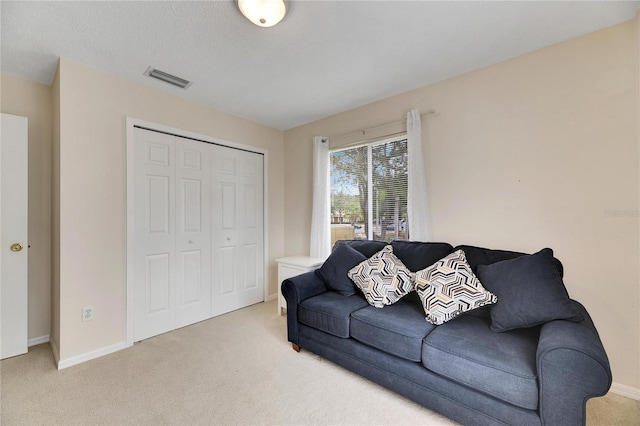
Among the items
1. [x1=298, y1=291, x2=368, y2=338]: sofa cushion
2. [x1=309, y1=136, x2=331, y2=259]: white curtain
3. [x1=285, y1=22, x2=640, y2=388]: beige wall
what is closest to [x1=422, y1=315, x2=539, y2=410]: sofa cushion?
[x1=298, y1=291, x2=368, y2=338]: sofa cushion

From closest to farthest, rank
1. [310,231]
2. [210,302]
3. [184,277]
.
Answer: [184,277], [210,302], [310,231]

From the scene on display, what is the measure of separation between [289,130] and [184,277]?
93.9 inches

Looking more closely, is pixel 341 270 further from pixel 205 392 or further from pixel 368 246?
pixel 205 392

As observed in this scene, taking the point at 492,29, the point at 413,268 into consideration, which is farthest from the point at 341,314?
the point at 492,29

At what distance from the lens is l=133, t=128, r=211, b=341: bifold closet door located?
8.52 ft

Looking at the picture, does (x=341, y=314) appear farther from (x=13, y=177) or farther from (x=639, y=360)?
(x=13, y=177)

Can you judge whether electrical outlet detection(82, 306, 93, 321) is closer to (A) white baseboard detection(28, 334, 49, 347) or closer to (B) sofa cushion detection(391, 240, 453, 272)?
(A) white baseboard detection(28, 334, 49, 347)

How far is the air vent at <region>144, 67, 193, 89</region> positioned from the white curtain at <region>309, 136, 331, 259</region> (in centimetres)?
153

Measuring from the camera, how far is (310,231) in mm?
3596

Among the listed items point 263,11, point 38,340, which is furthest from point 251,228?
point 263,11

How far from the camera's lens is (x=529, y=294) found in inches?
62.4

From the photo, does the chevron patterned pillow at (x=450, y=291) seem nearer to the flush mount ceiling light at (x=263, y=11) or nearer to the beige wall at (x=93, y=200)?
Answer: the flush mount ceiling light at (x=263, y=11)

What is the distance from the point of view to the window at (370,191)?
2.86m

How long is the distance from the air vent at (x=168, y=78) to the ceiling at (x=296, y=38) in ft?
0.24
